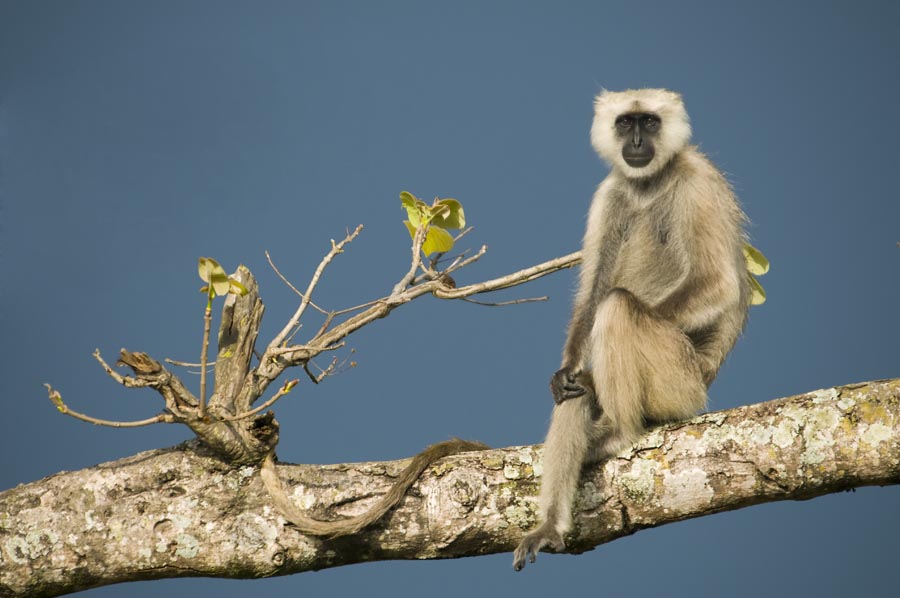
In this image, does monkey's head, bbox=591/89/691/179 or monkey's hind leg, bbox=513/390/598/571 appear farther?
monkey's head, bbox=591/89/691/179

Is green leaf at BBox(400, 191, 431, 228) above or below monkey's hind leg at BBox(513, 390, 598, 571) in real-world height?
above

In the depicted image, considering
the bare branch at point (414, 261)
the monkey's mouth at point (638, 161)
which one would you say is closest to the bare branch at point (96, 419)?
the bare branch at point (414, 261)

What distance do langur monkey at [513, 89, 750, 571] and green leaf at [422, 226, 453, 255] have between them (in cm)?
99

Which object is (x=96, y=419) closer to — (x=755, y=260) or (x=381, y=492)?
(x=381, y=492)

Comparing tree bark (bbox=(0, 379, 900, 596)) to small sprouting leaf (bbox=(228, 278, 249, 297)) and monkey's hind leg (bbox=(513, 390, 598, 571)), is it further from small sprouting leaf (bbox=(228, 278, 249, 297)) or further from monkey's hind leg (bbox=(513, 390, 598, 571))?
small sprouting leaf (bbox=(228, 278, 249, 297))

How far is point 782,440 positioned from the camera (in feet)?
15.3

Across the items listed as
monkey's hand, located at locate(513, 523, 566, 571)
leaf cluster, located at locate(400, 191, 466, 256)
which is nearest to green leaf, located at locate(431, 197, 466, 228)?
leaf cluster, located at locate(400, 191, 466, 256)

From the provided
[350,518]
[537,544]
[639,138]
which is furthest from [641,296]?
[350,518]

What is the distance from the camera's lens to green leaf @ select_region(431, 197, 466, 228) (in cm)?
539

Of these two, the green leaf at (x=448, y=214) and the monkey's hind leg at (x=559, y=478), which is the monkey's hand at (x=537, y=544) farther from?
the green leaf at (x=448, y=214)

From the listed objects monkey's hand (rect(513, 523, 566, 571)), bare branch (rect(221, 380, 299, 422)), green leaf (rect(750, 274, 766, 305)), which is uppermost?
green leaf (rect(750, 274, 766, 305))

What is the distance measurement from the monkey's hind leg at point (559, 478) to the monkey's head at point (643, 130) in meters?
1.92

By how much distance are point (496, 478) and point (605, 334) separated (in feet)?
3.54

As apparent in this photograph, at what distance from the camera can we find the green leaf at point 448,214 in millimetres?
5395
